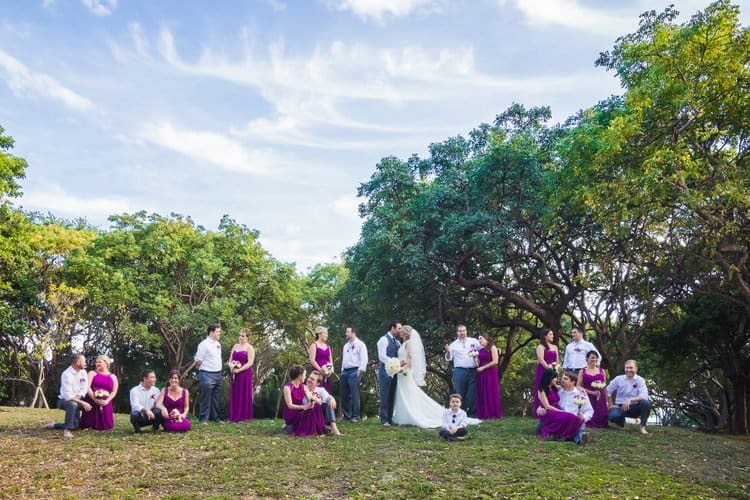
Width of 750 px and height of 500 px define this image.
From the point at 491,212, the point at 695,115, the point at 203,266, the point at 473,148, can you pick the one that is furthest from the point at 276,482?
the point at 203,266

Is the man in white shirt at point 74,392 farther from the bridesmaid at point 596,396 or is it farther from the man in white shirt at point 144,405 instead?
the bridesmaid at point 596,396

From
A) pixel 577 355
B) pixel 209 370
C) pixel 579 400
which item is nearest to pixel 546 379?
pixel 579 400

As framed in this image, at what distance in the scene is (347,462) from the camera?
8750 millimetres

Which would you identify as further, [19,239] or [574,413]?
[19,239]

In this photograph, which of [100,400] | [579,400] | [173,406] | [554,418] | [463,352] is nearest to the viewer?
[579,400]

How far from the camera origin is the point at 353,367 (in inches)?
519

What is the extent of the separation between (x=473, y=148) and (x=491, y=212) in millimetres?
3841

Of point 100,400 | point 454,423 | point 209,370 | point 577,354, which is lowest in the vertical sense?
point 454,423

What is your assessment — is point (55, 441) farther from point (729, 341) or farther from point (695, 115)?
point (729, 341)

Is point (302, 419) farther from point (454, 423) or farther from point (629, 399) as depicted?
point (629, 399)

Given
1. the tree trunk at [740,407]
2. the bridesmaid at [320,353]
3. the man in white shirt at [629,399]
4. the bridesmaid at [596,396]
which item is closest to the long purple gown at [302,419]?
the bridesmaid at [320,353]

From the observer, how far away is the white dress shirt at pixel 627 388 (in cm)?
1274

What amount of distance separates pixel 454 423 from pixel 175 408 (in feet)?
16.4

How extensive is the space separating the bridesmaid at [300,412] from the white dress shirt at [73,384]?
377 cm
